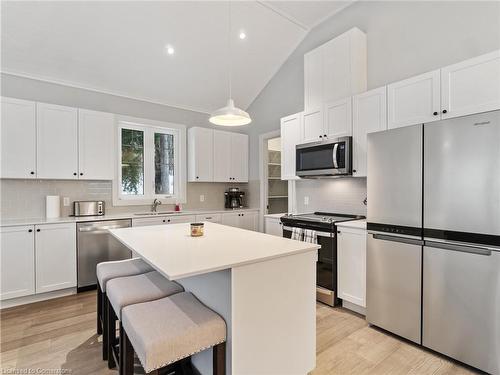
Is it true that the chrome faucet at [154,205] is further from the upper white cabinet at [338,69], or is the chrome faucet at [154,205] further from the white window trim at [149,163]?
the upper white cabinet at [338,69]

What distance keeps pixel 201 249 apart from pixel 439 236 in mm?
1739

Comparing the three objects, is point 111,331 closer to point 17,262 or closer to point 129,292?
point 129,292

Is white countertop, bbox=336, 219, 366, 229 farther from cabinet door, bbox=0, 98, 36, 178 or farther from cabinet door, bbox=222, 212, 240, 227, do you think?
cabinet door, bbox=0, 98, 36, 178

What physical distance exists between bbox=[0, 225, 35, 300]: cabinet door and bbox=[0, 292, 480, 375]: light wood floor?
0.22 metres

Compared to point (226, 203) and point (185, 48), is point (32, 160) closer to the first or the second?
point (185, 48)

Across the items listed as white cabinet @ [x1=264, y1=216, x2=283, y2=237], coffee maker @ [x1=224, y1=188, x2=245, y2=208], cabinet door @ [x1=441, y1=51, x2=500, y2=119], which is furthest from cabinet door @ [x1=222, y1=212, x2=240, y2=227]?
cabinet door @ [x1=441, y1=51, x2=500, y2=119]

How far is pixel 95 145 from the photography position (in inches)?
142

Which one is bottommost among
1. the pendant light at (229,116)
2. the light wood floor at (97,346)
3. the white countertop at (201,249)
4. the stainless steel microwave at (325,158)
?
the light wood floor at (97,346)

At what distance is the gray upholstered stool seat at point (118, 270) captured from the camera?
200 cm

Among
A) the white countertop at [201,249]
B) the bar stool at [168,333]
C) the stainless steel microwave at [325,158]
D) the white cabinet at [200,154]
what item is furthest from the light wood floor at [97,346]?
the white cabinet at [200,154]

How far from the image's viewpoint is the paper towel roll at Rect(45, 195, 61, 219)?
135 inches

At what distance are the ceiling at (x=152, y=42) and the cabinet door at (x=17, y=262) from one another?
200cm

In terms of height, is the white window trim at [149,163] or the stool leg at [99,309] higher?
the white window trim at [149,163]

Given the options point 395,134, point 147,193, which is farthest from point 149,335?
point 147,193
